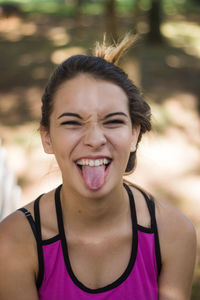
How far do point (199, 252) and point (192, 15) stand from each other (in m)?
14.4

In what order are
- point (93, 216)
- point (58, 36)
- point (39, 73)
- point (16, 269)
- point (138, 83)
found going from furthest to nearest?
point (58, 36) < point (39, 73) < point (138, 83) < point (93, 216) < point (16, 269)

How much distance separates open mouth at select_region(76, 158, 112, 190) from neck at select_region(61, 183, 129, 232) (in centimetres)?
14

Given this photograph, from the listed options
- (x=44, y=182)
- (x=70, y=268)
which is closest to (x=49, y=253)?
(x=70, y=268)

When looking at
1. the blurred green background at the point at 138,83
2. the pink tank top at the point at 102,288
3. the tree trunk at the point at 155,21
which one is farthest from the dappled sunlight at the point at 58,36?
the pink tank top at the point at 102,288

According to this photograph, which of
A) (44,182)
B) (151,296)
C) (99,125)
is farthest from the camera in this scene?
(44,182)

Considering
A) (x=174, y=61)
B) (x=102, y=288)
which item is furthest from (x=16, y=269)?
(x=174, y=61)

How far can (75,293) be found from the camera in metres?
1.87

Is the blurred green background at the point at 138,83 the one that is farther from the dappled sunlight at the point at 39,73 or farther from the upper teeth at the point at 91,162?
the upper teeth at the point at 91,162

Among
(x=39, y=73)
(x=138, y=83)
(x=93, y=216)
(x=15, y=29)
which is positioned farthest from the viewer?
(x=15, y=29)

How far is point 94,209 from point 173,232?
0.38m

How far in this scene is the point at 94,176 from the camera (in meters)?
1.77

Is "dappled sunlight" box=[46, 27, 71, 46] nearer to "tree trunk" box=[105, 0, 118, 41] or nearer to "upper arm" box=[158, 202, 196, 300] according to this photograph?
"tree trunk" box=[105, 0, 118, 41]

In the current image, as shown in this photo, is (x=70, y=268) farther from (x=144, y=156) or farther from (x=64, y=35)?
(x=64, y=35)

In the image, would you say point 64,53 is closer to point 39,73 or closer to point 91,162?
point 39,73
